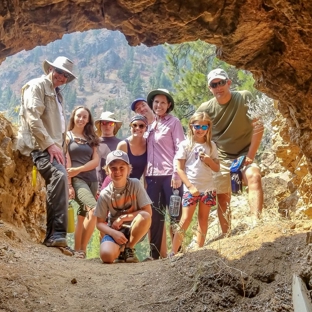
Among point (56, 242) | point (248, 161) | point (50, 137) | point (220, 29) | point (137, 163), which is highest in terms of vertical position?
point (220, 29)

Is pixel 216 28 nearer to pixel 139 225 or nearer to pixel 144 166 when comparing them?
pixel 139 225

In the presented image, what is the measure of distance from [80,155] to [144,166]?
40.0 inches

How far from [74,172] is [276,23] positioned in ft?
11.7

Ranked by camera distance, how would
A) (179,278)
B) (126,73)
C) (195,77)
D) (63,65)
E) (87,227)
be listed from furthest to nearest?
1. (126,73)
2. (195,77)
3. (87,227)
4. (63,65)
5. (179,278)

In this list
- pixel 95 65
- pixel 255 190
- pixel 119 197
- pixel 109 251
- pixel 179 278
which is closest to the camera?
pixel 179 278

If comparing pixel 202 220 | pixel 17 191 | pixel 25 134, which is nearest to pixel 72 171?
pixel 17 191

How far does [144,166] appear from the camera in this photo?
18.7 ft

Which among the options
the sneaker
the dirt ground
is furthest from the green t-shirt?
the sneaker

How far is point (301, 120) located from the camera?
376 centimetres

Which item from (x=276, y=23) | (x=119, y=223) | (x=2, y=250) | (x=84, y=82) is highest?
(x=84, y=82)

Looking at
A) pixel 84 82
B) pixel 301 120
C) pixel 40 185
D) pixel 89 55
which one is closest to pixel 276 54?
pixel 301 120

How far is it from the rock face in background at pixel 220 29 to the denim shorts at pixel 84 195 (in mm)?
2304

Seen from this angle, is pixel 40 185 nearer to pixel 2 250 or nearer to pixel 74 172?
pixel 74 172

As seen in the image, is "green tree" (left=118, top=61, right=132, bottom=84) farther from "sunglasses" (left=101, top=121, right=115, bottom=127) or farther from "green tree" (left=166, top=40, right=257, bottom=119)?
"sunglasses" (left=101, top=121, right=115, bottom=127)
